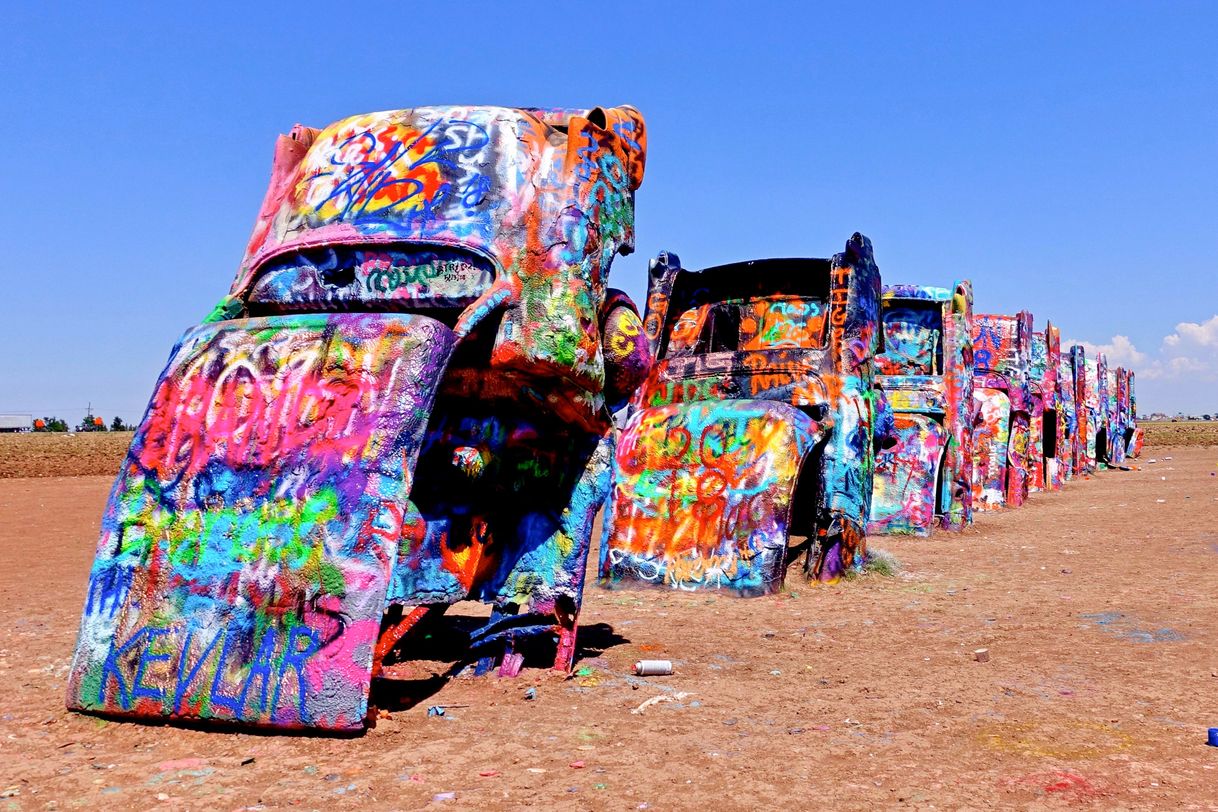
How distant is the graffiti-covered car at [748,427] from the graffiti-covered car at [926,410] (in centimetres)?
334

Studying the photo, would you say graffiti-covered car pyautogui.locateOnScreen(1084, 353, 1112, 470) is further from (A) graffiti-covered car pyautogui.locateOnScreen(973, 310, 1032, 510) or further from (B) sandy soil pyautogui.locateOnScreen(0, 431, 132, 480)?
(B) sandy soil pyautogui.locateOnScreen(0, 431, 132, 480)

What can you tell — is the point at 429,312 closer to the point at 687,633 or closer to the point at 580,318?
the point at 580,318

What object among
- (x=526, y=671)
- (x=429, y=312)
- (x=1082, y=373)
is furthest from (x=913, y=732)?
(x=1082, y=373)

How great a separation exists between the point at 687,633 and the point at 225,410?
11.4ft

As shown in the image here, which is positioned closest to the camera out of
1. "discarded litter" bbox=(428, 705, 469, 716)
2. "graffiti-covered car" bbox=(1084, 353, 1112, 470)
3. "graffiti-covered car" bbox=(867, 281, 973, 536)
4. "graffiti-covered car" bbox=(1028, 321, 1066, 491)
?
"discarded litter" bbox=(428, 705, 469, 716)

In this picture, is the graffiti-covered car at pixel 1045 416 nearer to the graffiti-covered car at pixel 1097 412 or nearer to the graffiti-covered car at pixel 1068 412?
the graffiti-covered car at pixel 1068 412

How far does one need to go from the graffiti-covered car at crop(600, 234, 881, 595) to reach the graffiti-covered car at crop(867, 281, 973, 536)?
10.9 feet

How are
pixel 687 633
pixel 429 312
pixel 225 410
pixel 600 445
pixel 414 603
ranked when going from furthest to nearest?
pixel 687 633 < pixel 600 445 < pixel 414 603 < pixel 429 312 < pixel 225 410

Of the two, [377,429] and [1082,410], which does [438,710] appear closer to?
[377,429]

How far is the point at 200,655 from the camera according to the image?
13.0 feet

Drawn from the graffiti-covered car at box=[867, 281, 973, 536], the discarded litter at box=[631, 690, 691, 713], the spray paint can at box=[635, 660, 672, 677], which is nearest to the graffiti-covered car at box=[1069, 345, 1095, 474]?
the graffiti-covered car at box=[867, 281, 973, 536]

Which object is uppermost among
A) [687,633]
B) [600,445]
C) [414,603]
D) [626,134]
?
[626,134]

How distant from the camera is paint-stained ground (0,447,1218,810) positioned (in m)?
3.50

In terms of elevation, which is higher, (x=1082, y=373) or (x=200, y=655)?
(x=1082, y=373)
